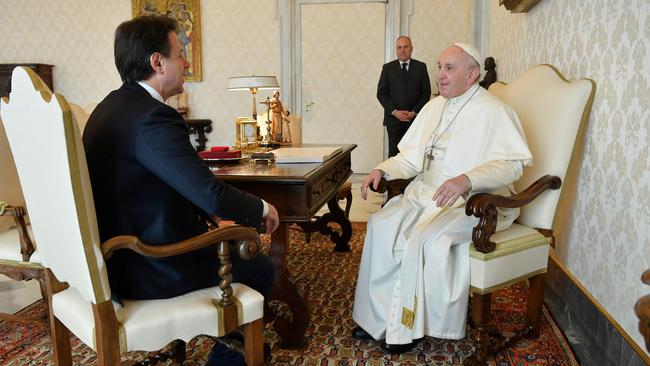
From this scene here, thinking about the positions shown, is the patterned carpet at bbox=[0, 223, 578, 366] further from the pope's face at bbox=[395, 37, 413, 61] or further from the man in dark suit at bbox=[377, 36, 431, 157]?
the pope's face at bbox=[395, 37, 413, 61]

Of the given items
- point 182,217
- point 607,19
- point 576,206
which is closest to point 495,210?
point 576,206

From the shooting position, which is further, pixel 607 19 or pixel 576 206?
pixel 576 206

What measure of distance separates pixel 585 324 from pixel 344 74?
5.68 meters

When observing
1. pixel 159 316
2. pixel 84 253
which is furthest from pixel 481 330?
pixel 84 253

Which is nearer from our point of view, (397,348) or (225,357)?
(225,357)

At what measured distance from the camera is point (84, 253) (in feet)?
4.64

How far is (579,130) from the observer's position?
2438 mm

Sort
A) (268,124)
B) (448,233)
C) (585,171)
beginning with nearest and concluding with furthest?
(448,233)
(585,171)
(268,124)

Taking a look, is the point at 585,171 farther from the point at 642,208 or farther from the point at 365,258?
the point at 365,258

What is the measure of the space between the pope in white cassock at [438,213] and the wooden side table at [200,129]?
5.40m

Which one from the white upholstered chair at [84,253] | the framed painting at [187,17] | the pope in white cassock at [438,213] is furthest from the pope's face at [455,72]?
the framed painting at [187,17]

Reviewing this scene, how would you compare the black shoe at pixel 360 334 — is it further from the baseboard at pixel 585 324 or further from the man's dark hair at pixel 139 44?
the man's dark hair at pixel 139 44

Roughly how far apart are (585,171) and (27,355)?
2664mm

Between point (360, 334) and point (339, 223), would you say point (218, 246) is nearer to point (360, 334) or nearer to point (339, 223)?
point (360, 334)
